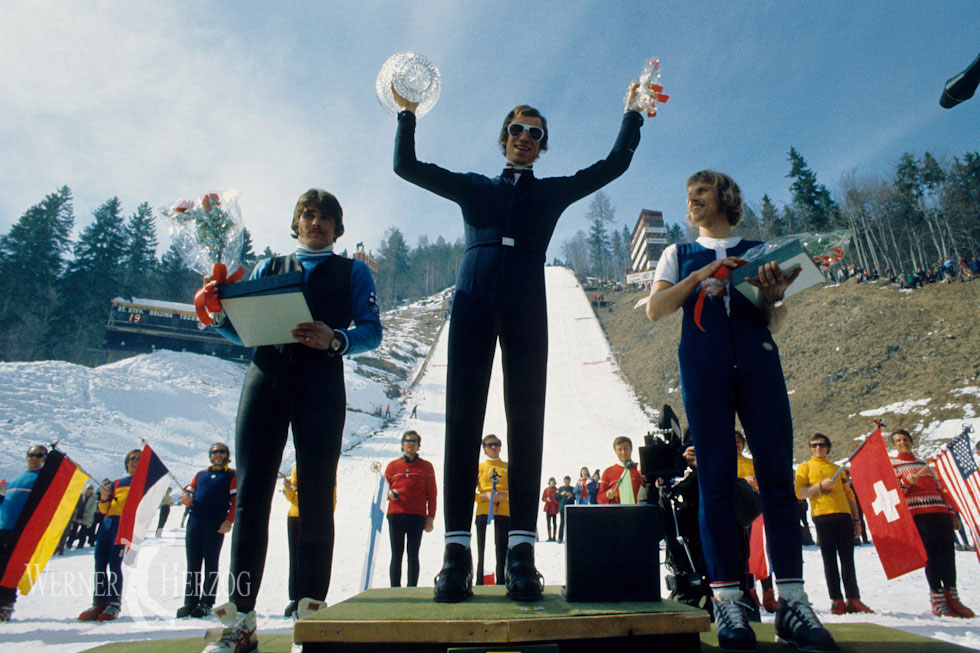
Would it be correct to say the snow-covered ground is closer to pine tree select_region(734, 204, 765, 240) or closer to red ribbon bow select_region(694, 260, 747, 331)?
red ribbon bow select_region(694, 260, 747, 331)

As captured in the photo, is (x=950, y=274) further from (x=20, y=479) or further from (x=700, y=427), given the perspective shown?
(x=20, y=479)

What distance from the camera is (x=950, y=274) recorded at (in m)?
33.1

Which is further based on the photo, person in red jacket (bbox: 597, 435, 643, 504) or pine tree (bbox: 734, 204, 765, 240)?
pine tree (bbox: 734, 204, 765, 240)

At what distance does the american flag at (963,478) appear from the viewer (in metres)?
7.32

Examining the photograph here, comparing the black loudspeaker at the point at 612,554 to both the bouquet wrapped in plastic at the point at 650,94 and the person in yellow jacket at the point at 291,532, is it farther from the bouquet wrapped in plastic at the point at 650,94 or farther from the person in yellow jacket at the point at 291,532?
the person in yellow jacket at the point at 291,532

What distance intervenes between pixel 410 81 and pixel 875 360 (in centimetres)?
3161

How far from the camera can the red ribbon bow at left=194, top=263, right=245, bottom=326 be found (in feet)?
8.72

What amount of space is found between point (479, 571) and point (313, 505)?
5608mm

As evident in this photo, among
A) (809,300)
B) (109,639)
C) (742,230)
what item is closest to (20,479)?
(109,639)

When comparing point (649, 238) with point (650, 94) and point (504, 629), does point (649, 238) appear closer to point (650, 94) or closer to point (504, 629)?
point (650, 94)

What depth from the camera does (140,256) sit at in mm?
57969

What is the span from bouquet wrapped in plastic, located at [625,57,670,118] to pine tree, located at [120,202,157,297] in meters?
61.6

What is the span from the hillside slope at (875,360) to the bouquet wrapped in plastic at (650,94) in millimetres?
22601

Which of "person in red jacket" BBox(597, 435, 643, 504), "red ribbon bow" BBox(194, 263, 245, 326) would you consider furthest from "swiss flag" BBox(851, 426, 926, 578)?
"red ribbon bow" BBox(194, 263, 245, 326)
